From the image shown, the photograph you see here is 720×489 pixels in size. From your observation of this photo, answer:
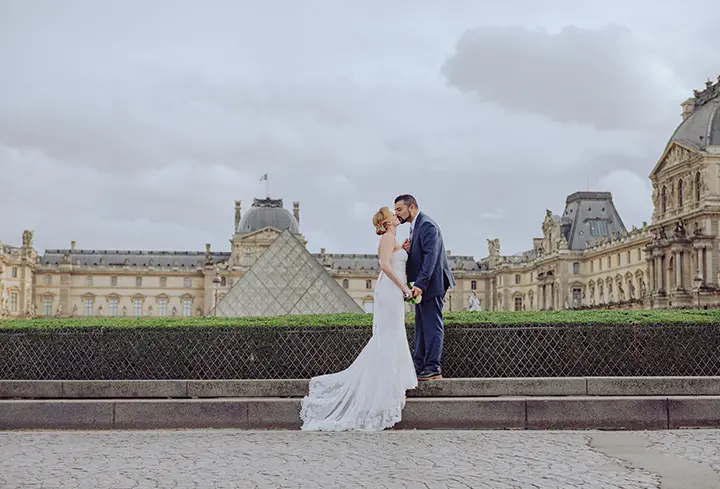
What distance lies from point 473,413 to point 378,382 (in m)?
1.04

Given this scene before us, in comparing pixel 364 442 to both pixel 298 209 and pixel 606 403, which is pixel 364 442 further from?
pixel 298 209

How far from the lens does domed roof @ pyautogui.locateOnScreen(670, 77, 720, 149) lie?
58.7 metres

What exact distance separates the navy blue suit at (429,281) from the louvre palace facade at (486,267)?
1120 cm

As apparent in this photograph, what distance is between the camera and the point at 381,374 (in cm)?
872

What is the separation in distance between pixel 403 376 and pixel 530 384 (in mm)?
1512

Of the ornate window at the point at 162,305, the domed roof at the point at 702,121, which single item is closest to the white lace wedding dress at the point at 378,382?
the domed roof at the point at 702,121

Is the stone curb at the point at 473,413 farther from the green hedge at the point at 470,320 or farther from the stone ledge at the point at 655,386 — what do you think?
the green hedge at the point at 470,320

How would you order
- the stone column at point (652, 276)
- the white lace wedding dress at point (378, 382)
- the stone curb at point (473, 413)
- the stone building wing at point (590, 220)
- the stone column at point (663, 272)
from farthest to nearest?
the stone building wing at point (590, 220)
the stone column at point (652, 276)
the stone column at point (663, 272)
the stone curb at point (473, 413)
the white lace wedding dress at point (378, 382)

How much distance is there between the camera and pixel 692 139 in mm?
60562

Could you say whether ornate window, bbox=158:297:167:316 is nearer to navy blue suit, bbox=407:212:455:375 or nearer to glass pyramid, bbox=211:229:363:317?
glass pyramid, bbox=211:229:363:317

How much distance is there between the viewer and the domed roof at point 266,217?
351 ft

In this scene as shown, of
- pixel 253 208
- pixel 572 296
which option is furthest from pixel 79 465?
pixel 253 208

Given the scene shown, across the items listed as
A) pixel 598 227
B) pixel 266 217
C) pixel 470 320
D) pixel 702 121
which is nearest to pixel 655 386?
pixel 470 320

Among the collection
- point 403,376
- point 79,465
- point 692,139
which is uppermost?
point 692,139
